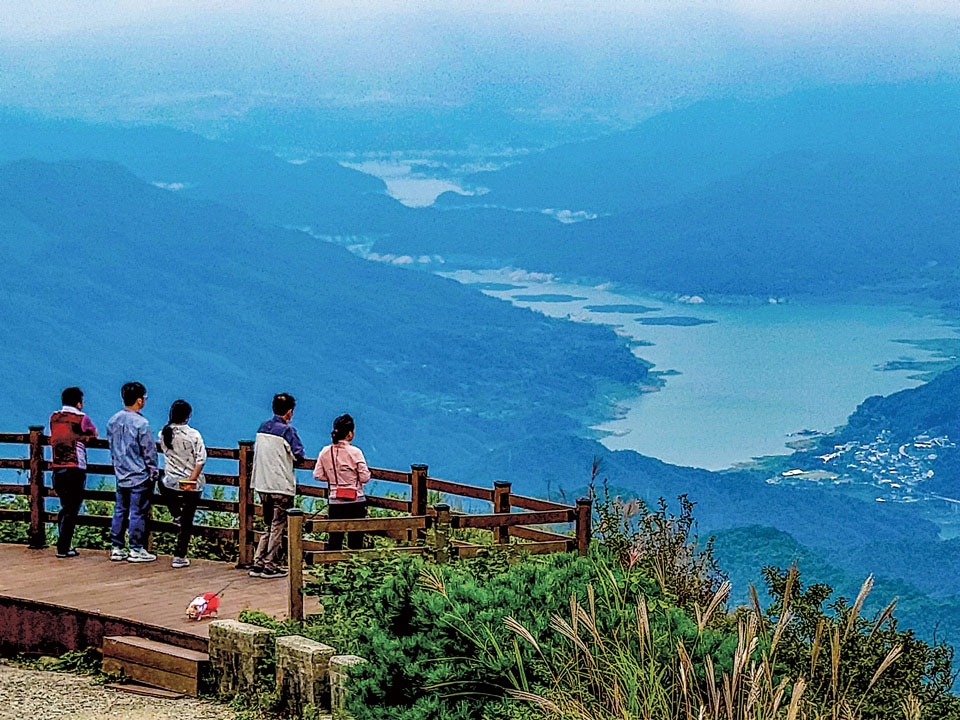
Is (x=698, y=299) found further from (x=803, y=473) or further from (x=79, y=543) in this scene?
(x=79, y=543)

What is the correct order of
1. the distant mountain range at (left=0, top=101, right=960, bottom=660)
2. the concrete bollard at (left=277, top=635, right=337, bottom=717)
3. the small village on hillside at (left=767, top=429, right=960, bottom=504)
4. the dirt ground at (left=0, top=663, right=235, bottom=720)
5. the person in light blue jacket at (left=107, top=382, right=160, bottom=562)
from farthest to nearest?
the distant mountain range at (left=0, top=101, right=960, bottom=660)
the small village on hillside at (left=767, top=429, right=960, bottom=504)
the person in light blue jacket at (left=107, top=382, right=160, bottom=562)
the dirt ground at (left=0, top=663, right=235, bottom=720)
the concrete bollard at (left=277, top=635, right=337, bottom=717)

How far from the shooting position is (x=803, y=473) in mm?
103000

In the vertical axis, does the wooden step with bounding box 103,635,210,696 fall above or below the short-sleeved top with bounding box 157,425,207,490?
below

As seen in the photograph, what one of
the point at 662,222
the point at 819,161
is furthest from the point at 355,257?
the point at 819,161

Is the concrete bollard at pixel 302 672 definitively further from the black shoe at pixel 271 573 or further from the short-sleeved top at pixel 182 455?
the short-sleeved top at pixel 182 455

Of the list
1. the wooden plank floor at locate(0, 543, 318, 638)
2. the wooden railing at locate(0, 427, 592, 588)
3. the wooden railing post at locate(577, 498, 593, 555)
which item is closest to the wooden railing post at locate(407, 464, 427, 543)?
the wooden railing at locate(0, 427, 592, 588)

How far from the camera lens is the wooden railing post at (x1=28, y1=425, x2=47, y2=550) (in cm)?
1147

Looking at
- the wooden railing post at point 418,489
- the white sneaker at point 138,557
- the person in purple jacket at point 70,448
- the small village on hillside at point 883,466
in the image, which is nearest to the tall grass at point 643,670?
the wooden railing post at point 418,489

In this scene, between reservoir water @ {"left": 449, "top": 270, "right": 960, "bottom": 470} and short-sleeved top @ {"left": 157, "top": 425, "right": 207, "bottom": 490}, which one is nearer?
short-sleeved top @ {"left": 157, "top": 425, "right": 207, "bottom": 490}

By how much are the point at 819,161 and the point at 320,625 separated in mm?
133852

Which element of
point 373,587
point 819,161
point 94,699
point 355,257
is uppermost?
point 819,161

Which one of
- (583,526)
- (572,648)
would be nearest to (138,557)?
(583,526)

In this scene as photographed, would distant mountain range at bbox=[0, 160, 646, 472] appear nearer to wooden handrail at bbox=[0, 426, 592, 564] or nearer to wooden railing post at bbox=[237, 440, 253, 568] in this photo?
wooden handrail at bbox=[0, 426, 592, 564]

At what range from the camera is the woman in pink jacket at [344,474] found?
9539 millimetres
